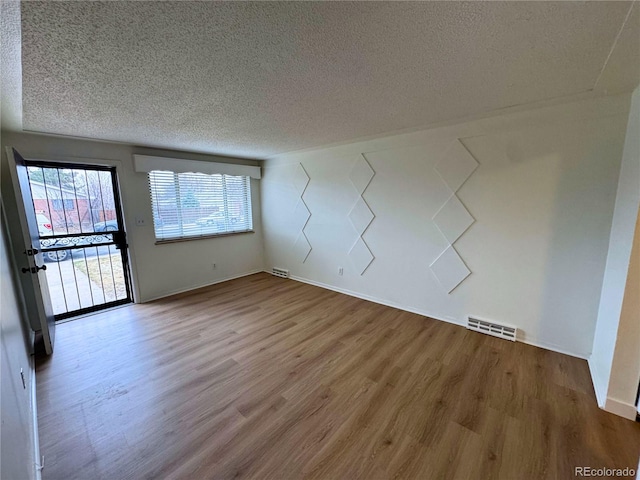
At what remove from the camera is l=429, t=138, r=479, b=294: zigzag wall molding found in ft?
8.71

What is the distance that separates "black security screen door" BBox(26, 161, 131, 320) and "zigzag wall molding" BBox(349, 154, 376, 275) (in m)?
3.27

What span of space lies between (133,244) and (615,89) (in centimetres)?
527

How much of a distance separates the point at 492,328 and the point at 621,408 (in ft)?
3.35

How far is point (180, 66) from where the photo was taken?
142 centimetres

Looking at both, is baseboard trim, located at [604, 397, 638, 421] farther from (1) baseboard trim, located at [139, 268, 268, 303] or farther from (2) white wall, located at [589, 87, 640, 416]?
(1) baseboard trim, located at [139, 268, 268, 303]

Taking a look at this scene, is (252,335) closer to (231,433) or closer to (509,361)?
(231,433)

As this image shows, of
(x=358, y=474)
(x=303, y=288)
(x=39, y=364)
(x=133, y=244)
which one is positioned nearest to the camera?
(x=358, y=474)

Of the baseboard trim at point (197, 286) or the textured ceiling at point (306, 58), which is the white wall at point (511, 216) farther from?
the baseboard trim at point (197, 286)

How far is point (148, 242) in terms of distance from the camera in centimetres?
362

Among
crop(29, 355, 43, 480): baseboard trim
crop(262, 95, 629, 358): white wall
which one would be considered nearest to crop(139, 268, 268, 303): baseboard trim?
crop(29, 355, 43, 480): baseboard trim

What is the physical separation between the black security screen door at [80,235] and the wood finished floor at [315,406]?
617 millimetres

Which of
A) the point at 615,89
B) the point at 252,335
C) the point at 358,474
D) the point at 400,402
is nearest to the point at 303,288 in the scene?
the point at 252,335

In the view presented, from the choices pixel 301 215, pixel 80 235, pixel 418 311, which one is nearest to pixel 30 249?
pixel 80 235

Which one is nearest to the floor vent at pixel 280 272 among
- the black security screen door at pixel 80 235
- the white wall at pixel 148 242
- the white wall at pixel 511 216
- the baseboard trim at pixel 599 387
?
the white wall at pixel 148 242
